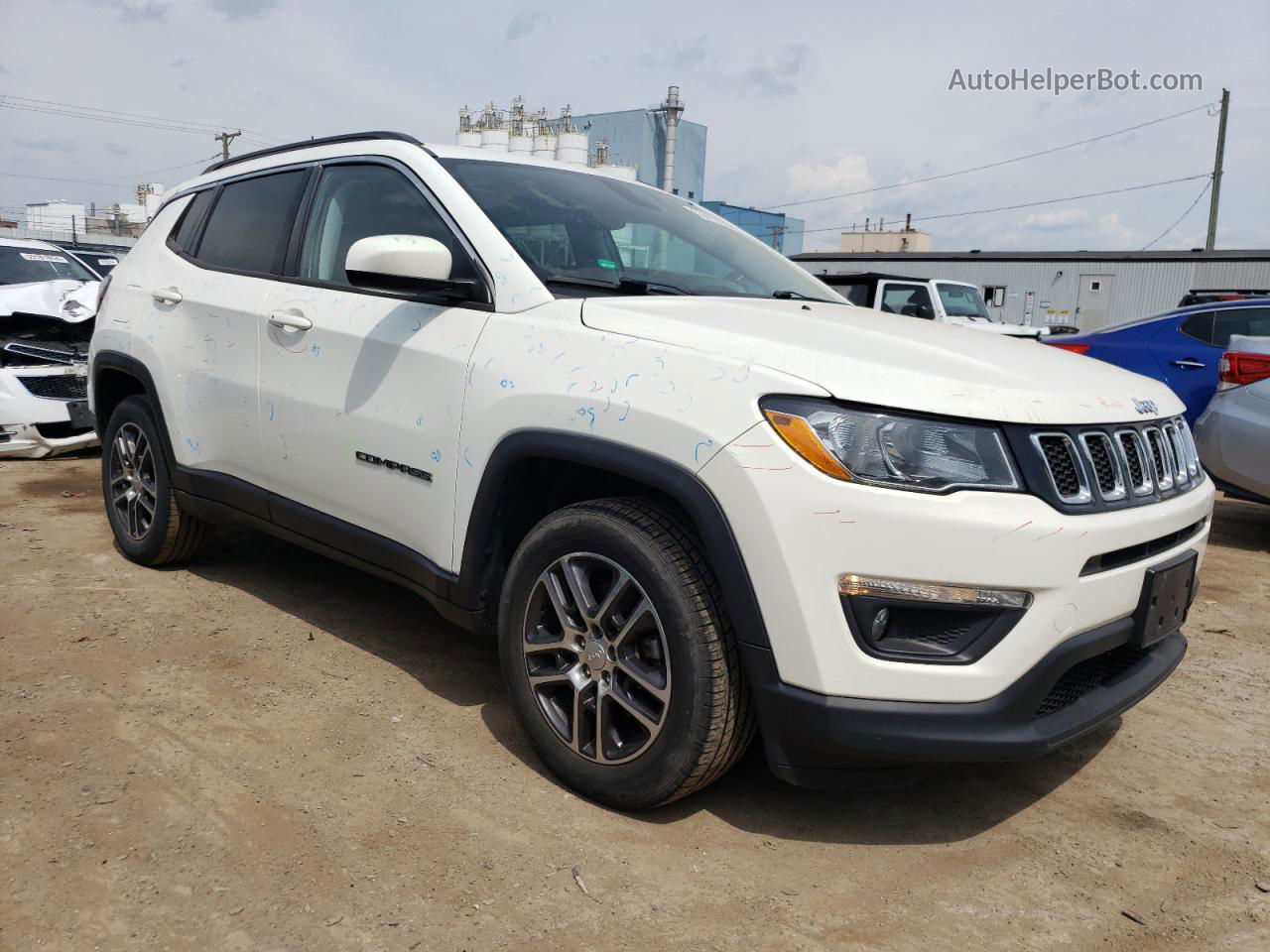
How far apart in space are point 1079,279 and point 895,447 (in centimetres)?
3473

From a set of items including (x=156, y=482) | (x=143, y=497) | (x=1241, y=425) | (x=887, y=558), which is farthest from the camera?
(x=1241, y=425)

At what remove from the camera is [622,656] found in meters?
2.55

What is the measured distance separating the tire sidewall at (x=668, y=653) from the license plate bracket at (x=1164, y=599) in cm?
108

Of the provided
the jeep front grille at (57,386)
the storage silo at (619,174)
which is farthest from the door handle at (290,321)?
the jeep front grille at (57,386)

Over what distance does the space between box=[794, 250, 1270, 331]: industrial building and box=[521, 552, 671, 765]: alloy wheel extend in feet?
90.6

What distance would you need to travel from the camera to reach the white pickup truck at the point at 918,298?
1198cm

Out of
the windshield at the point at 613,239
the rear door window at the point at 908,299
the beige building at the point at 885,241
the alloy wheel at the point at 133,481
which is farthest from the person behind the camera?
the beige building at the point at 885,241

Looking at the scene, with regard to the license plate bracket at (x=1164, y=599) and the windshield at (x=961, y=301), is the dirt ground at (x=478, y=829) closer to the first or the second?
the license plate bracket at (x=1164, y=599)

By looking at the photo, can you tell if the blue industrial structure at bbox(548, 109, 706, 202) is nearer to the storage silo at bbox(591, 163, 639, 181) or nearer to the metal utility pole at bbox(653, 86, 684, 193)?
the metal utility pole at bbox(653, 86, 684, 193)

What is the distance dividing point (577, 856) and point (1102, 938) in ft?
3.95

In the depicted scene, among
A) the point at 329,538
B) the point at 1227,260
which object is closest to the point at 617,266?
the point at 329,538

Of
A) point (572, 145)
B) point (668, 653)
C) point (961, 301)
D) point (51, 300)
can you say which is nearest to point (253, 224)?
point (668, 653)

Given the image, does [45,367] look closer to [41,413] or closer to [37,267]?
[41,413]

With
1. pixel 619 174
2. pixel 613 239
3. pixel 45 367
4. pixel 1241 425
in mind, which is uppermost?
pixel 619 174
